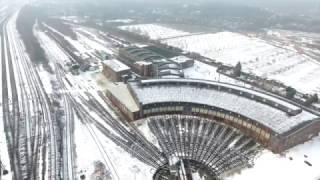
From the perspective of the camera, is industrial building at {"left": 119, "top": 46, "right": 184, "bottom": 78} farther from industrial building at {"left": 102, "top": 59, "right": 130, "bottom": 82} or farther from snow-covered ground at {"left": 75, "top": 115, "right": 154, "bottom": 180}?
snow-covered ground at {"left": 75, "top": 115, "right": 154, "bottom": 180}

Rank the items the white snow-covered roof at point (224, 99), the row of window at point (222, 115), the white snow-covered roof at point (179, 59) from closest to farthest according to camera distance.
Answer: the row of window at point (222, 115) → the white snow-covered roof at point (224, 99) → the white snow-covered roof at point (179, 59)

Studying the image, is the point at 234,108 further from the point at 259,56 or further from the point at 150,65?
the point at 259,56

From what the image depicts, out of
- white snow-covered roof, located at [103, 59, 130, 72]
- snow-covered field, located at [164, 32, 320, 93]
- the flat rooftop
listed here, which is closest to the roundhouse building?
the flat rooftop

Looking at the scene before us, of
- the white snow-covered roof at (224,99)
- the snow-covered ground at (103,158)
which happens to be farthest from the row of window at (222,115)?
the snow-covered ground at (103,158)

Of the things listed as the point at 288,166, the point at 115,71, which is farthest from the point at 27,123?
the point at 288,166

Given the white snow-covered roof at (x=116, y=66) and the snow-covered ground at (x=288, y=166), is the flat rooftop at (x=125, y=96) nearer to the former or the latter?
the white snow-covered roof at (x=116, y=66)

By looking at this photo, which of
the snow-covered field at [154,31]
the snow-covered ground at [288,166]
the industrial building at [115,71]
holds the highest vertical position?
the snow-covered field at [154,31]
